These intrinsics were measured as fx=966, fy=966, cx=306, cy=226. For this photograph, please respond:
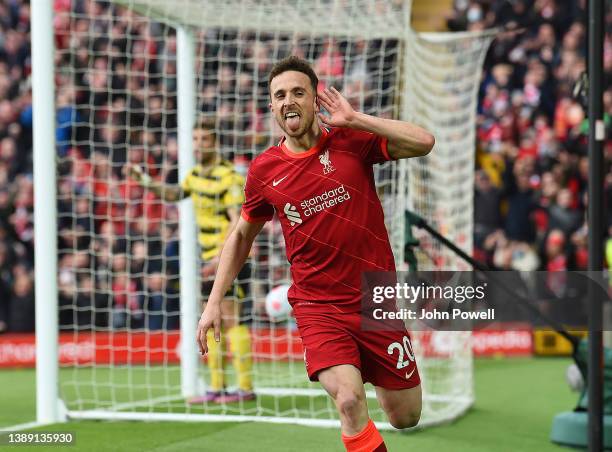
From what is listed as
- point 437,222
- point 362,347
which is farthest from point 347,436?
point 437,222

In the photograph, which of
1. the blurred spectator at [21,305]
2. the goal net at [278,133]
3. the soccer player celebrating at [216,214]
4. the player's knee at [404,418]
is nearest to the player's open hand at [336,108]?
the player's knee at [404,418]

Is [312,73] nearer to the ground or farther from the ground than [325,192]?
farther from the ground

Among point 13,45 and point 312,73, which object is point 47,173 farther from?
point 13,45

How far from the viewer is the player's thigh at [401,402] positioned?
14.8ft

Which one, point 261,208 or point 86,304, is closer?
point 261,208

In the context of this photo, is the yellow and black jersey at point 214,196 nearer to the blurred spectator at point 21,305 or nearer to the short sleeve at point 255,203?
the short sleeve at point 255,203

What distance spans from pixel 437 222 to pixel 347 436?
4.27 metres

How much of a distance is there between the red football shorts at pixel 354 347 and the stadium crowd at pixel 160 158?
240 inches

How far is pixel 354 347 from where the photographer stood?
429cm

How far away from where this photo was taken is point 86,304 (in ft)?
40.7

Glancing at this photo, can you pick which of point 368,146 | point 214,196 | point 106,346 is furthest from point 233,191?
point 106,346

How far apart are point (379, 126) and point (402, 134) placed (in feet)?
0.39

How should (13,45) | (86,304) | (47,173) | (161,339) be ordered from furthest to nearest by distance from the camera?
1. (13,45)
2. (86,304)
3. (161,339)
4. (47,173)

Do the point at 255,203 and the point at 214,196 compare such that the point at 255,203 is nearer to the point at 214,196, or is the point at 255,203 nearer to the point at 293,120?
the point at 293,120
